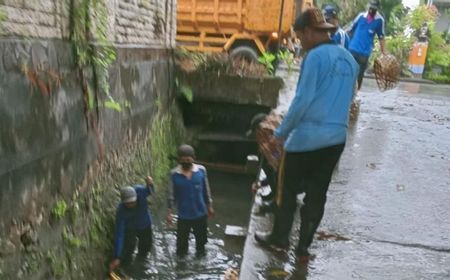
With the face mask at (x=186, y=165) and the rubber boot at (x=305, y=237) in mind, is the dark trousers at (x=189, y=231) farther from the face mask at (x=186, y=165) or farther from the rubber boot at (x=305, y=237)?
the rubber boot at (x=305, y=237)

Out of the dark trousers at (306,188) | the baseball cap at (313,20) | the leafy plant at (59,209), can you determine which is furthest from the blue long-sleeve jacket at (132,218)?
the baseball cap at (313,20)

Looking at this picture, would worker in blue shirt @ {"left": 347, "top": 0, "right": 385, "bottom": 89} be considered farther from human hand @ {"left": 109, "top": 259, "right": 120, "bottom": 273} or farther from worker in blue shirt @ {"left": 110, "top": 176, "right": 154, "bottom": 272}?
human hand @ {"left": 109, "top": 259, "right": 120, "bottom": 273}

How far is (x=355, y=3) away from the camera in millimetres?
29375

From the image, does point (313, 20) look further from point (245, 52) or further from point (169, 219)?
point (245, 52)

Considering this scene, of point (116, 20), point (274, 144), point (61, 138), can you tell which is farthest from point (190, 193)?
point (116, 20)

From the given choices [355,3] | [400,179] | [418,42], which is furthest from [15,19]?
[355,3]

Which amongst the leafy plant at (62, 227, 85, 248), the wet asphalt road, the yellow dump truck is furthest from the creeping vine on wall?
the yellow dump truck

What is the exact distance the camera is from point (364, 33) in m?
7.75

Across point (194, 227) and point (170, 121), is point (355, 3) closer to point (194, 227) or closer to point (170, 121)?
point (170, 121)

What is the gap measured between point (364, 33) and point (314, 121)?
16.8 feet

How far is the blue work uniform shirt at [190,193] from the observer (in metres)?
5.37

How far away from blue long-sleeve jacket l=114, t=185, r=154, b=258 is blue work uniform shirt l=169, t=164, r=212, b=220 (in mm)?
333

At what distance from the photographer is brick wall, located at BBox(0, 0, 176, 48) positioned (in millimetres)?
3518

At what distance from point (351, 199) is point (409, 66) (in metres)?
19.3
